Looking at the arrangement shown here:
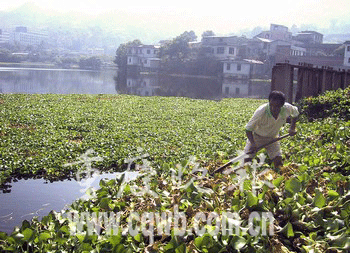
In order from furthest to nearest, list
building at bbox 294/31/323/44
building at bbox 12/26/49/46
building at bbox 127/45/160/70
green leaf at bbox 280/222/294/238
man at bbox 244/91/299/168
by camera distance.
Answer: building at bbox 12/26/49/46 < building at bbox 127/45/160/70 < building at bbox 294/31/323/44 < man at bbox 244/91/299/168 < green leaf at bbox 280/222/294/238

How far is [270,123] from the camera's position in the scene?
5.99m

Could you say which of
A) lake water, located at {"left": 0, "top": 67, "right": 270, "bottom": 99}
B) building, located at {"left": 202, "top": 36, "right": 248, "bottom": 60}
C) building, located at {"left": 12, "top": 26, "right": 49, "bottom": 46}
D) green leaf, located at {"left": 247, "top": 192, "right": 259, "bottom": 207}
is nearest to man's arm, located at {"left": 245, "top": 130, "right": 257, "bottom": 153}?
green leaf, located at {"left": 247, "top": 192, "right": 259, "bottom": 207}

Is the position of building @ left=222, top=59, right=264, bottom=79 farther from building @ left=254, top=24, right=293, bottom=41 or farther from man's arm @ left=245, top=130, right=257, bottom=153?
man's arm @ left=245, top=130, right=257, bottom=153

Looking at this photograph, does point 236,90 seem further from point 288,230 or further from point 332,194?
point 288,230

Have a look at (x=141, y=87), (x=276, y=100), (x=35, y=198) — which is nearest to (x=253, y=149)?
(x=276, y=100)

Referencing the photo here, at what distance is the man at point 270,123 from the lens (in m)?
5.69

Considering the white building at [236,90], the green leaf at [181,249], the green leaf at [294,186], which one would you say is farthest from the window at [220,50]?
the green leaf at [181,249]

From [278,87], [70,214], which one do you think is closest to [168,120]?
[278,87]

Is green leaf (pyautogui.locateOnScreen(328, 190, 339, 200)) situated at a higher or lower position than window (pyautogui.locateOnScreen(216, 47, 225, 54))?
lower

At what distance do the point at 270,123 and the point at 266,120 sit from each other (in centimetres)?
9

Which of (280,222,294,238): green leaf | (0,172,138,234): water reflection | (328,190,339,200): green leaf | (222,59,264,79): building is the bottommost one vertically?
(0,172,138,234): water reflection

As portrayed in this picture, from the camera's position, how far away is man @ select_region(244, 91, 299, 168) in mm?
5688

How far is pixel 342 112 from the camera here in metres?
9.65

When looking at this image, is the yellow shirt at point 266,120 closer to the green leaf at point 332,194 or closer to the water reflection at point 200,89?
the green leaf at point 332,194
